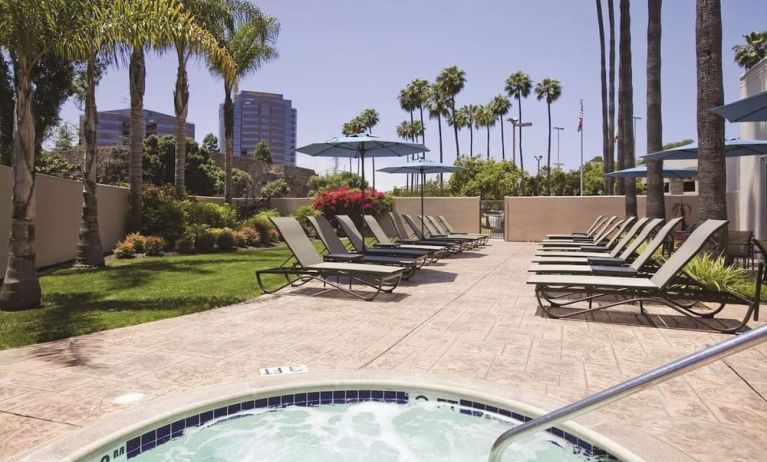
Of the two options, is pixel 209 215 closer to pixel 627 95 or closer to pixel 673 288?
pixel 627 95

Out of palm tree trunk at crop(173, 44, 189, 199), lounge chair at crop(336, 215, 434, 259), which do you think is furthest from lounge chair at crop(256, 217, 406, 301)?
palm tree trunk at crop(173, 44, 189, 199)

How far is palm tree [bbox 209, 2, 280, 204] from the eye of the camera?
22.2 metres

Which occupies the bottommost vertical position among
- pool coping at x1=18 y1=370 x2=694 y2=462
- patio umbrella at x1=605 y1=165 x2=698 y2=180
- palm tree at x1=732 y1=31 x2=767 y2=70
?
pool coping at x1=18 y1=370 x2=694 y2=462

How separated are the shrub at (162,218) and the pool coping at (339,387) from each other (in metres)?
13.4

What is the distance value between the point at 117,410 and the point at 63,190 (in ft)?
36.6

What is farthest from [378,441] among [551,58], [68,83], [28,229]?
[68,83]

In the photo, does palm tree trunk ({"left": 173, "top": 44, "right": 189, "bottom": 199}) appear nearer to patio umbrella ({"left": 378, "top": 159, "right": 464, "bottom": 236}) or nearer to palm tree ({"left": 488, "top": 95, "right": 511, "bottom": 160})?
patio umbrella ({"left": 378, "top": 159, "right": 464, "bottom": 236})

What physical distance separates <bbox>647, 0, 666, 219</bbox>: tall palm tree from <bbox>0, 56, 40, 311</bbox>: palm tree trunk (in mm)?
12239

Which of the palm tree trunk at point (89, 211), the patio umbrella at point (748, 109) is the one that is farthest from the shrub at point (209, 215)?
the patio umbrella at point (748, 109)

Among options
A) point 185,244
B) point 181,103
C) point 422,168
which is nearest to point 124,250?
point 185,244

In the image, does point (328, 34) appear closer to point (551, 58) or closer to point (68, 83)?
point (551, 58)

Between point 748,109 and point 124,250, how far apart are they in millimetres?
14267

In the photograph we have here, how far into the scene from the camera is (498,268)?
1129 cm

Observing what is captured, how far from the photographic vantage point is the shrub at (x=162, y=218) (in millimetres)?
15922
